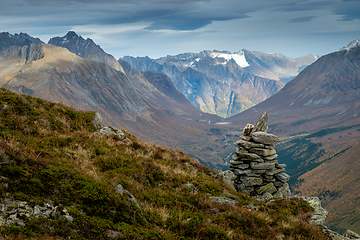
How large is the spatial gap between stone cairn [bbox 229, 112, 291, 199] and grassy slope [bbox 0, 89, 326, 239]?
250 inches

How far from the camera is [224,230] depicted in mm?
A: 9844

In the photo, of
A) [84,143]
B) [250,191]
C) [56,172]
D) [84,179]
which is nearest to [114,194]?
[84,179]

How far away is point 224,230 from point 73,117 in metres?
17.2

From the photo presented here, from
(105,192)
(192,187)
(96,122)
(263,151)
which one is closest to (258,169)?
(263,151)

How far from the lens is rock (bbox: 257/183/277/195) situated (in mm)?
21803

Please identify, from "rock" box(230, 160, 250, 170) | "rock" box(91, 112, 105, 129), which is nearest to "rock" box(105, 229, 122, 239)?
"rock" box(91, 112, 105, 129)

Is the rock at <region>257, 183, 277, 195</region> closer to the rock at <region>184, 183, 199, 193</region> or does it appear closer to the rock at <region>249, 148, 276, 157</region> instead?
the rock at <region>249, 148, 276, 157</region>

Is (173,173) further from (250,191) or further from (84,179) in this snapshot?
(250,191)

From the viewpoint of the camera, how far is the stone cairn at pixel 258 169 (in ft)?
72.2

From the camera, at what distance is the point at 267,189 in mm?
22078

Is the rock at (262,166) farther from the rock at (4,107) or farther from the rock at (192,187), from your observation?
the rock at (4,107)

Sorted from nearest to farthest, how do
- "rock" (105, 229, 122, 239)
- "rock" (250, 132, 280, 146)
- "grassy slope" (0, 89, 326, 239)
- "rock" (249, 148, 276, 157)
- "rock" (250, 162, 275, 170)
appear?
"rock" (105, 229, 122, 239) < "grassy slope" (0, 89, 326, 239) < "rock" (250, 162, 275, 170) < "rock" (249, 148, 276, 157) < "rock" (250, 132, 280, 146)

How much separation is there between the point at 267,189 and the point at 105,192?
17653 millimetres

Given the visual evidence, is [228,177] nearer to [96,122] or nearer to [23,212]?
[96,122]
